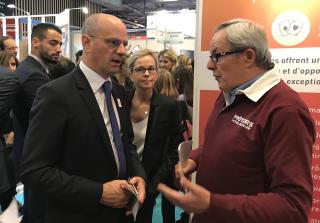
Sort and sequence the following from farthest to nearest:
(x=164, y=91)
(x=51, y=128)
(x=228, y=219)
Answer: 1. (x=164, y=91)
2. (x=51, y=128)
3. (x=228, y=219)

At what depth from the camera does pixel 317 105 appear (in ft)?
7.02

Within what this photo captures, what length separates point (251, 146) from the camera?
120cm

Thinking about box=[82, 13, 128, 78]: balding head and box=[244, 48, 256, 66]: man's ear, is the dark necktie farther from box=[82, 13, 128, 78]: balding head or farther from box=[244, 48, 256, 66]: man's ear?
box=[244, 48, 256, 66]: man's ear

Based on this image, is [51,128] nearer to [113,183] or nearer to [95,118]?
[95,118]

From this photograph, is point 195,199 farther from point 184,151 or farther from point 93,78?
point 93,78

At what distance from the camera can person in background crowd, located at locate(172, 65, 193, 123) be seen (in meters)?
3.57

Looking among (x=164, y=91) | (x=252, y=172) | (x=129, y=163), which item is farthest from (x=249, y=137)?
(x=164, y=91)

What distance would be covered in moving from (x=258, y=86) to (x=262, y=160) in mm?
273

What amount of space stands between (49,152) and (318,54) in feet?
5.37

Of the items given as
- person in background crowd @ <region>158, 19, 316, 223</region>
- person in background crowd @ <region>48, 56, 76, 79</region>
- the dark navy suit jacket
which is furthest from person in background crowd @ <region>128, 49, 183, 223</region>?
person in background crowd @ <region>48, 56, 76, 79</region>

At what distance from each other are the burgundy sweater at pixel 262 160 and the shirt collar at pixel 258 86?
0.02 metres

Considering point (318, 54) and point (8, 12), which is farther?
point (8, 12)

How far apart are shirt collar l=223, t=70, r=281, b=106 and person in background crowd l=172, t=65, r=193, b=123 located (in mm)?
2143

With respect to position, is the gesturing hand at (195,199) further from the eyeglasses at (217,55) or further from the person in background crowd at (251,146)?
the eyeglasses at (217,55)
